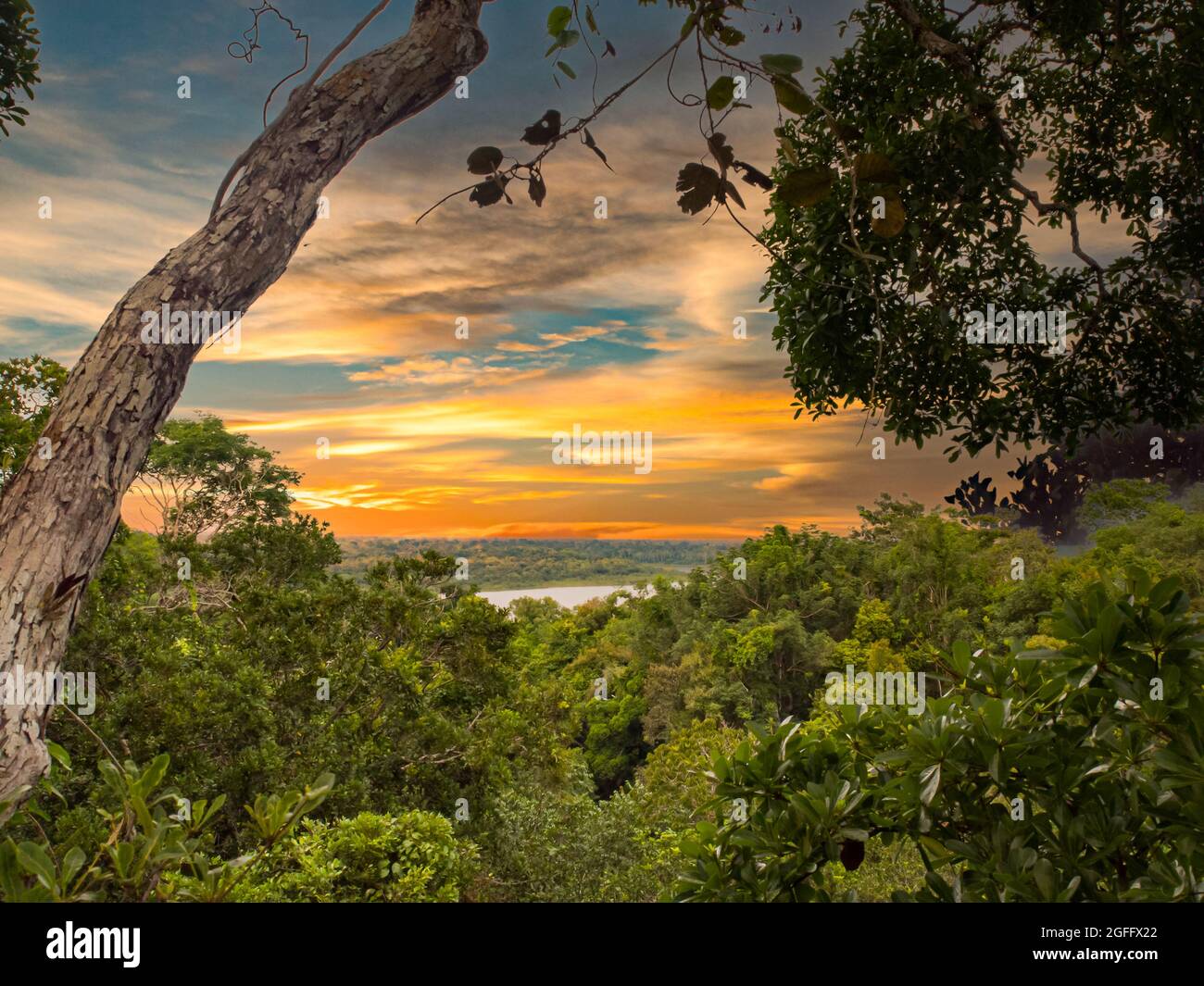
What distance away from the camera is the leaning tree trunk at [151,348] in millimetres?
809

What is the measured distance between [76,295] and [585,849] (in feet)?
15.8

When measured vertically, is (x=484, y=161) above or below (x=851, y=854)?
above

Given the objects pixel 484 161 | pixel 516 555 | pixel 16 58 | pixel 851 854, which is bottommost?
pixel 851 854

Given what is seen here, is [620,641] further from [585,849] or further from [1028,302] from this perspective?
[1028,302]

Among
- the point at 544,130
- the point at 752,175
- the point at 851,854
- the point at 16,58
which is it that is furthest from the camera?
the point at 16,58

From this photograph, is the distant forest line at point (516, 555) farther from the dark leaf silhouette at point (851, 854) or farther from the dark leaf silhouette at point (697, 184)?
the dark leaf silhouette at point (697, 184)

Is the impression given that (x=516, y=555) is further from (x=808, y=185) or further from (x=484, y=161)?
(x=808, y=185)

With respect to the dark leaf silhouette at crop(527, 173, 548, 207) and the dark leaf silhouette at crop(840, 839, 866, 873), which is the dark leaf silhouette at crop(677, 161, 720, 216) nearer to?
the dark leaf silhouette at crop(527, 173, 548, 207)

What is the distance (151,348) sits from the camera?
91cm

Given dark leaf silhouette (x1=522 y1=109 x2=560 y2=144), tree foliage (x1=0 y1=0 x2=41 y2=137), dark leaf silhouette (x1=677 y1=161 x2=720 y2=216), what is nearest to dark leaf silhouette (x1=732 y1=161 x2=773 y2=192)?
dark leaf silhouette (x1=677 y1=161 x2=720 y2=216)

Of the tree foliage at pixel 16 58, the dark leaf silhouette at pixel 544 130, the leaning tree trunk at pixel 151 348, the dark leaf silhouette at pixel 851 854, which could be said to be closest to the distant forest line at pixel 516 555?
the tree foliage at pixel 16 58

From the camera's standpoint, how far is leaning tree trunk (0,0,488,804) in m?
0.81

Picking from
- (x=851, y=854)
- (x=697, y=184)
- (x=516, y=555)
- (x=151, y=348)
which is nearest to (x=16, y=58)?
(x=151, y=348)

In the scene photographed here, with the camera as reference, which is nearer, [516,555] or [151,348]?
[151,348]
